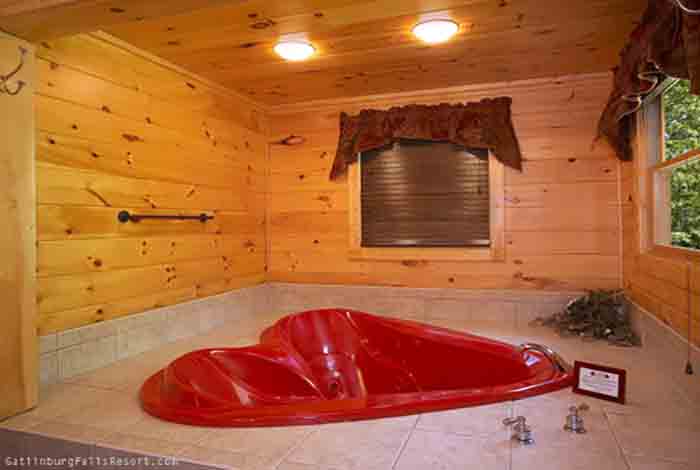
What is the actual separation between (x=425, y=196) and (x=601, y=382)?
178 centimetres

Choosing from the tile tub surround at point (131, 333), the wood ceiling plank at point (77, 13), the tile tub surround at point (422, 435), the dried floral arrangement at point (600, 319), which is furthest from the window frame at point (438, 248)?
the wood ceiling plank at point (77, 13)

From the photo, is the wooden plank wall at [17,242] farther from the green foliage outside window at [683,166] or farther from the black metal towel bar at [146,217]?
the green foliage outside window at [683,166]

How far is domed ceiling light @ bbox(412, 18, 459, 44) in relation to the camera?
2.11 metres

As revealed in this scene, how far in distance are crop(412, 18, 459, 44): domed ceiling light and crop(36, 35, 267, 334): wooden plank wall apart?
55.8 inches

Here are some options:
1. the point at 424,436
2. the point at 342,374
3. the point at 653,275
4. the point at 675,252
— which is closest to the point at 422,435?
the point at 424,436

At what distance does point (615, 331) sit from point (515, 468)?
67.0 inches

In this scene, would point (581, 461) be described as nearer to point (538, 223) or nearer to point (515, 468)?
point (515, 468)

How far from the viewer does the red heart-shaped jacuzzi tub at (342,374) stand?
160cm

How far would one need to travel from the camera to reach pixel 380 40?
2334 millimetres

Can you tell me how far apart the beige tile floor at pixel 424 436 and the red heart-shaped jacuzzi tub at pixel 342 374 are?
5 centimetres

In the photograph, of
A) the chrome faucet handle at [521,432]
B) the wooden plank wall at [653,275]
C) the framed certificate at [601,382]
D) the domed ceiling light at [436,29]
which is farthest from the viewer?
the domed ceiling light at [436,29]

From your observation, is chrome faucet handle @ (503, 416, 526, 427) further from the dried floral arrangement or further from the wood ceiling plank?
the wood ceiling plank

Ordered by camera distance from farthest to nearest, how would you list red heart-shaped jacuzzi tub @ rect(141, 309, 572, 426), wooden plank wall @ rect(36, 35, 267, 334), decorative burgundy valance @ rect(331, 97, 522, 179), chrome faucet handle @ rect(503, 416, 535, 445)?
decorative burgundy valance @ rect(331, 97, 522, 179)
wooden plank wall @ rect(36, 35, 267, 334)
red heart-shaped jacuzzi tub @ rect(141, 309, 572, 426)
chrome faucet handle @ rect(503, 416, 535, 445)

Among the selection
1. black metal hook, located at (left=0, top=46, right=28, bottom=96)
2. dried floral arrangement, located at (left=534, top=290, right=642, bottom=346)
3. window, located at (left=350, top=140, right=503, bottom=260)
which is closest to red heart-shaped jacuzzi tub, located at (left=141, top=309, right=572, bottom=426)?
dried floral arrangement, located at (left=534, top=290, right=642, bottom=346)
